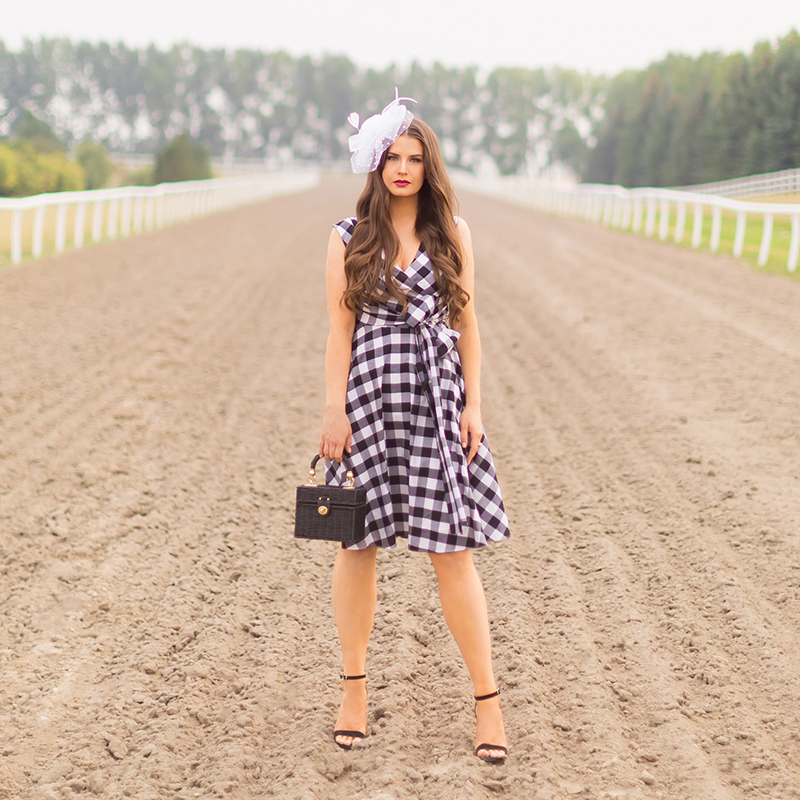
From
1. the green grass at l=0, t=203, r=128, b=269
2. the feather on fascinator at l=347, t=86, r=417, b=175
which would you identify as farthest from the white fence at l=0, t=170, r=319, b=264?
the feather on fascinator at l=347, t=86, r=417, b=175

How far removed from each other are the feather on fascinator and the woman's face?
1.1 inches

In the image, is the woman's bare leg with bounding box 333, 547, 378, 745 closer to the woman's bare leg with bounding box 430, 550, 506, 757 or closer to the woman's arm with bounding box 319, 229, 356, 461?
the woman's bare leg with bounding box 430, 550, 506, 757

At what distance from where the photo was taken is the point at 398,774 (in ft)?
9.41

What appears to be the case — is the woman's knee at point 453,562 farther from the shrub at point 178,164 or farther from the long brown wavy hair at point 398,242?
the shrub at point 178,164

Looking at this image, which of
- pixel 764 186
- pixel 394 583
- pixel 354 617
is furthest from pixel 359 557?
pixel 764 186

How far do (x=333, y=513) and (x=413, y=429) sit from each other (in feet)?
1.14

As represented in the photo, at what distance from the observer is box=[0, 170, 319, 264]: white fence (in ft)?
45.4

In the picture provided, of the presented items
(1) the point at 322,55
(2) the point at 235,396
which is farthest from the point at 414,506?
(1) the point at 322,55

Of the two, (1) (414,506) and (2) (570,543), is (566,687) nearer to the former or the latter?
(1) (414,506)

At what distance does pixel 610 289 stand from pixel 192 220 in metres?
13.8

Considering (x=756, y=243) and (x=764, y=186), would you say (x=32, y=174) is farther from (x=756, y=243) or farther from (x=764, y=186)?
(x=764, y=186)

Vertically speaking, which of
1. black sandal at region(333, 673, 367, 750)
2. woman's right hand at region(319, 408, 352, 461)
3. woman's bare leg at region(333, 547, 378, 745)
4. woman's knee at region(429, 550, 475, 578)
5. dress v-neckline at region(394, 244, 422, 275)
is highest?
dress v-neckline at region(394, 244, 422, 275)

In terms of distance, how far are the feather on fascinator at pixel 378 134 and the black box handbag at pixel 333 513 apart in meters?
0.92

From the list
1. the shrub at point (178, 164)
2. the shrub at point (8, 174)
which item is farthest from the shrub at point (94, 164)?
the shrub at point (8, 174)
